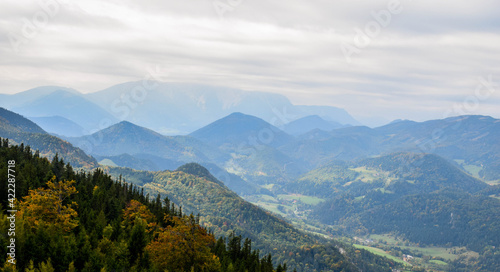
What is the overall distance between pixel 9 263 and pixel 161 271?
70.8 feet

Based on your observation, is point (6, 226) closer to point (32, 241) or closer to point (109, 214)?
point (32, 241)

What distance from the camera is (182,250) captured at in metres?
57.9

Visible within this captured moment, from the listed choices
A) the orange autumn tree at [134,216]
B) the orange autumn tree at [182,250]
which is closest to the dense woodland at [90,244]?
the orange autumn tree at [182,250]

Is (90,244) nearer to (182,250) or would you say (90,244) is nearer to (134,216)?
(182,250)

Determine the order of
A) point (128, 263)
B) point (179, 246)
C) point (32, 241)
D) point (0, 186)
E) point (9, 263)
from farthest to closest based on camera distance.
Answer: point (0, 186) → point (179, 246) → point (128, 263) → point (32, 241) → point (9, 263)

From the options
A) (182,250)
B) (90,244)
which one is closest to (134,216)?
(90,244)

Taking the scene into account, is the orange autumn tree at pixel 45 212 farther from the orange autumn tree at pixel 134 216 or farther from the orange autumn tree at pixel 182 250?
the orange autumn tree at pixel 134 216

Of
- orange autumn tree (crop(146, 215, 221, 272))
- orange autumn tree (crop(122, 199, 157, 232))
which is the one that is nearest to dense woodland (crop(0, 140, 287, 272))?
orange autumn tree (crop(146, 215, 221, 272))

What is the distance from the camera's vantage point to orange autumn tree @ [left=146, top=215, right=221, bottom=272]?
57.4 metres

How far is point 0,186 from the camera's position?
74.2 metres

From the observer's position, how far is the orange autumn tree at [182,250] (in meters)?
57.4

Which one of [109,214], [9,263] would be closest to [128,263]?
[9,263]

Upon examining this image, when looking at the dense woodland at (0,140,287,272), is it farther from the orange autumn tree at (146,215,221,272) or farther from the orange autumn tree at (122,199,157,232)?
the orange autumn tree at (122,199,157,232)

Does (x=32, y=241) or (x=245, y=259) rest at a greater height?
(x=32, y=241)
